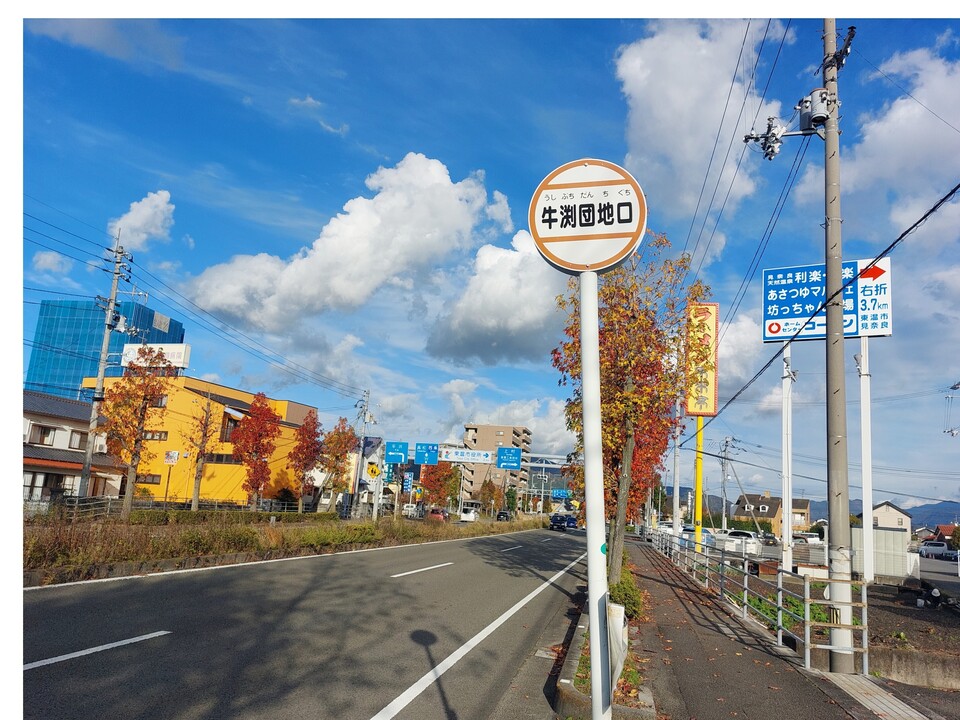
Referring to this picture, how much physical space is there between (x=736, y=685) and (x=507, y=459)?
46.0m

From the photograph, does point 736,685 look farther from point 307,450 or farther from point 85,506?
point 307,450

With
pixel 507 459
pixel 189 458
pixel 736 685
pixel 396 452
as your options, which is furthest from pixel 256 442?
pixel 736 685

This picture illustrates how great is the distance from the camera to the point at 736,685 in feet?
24.1

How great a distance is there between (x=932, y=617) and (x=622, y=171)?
17.6 m

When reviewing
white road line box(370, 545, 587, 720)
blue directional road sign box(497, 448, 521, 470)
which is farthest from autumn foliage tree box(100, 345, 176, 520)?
blue directional road sign box(497, 448, 521, 470)

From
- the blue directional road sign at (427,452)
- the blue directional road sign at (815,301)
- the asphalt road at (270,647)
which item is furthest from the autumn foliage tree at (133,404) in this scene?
the blue directional road sign at (815,301)

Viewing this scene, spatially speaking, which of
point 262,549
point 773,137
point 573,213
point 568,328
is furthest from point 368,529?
point 573,213

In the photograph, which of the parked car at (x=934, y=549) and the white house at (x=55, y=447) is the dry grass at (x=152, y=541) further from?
the parked car at (x=934, y=549)

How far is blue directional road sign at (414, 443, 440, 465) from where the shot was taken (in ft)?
154

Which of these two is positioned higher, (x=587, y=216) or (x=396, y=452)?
(x=587, y=216)

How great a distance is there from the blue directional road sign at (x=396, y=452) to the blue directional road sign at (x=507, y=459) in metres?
12.3

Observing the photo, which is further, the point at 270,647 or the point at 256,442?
the point at 256,442

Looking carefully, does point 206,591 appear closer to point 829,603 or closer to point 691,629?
point 691,629

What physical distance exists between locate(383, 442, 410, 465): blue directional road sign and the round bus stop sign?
3990cm
